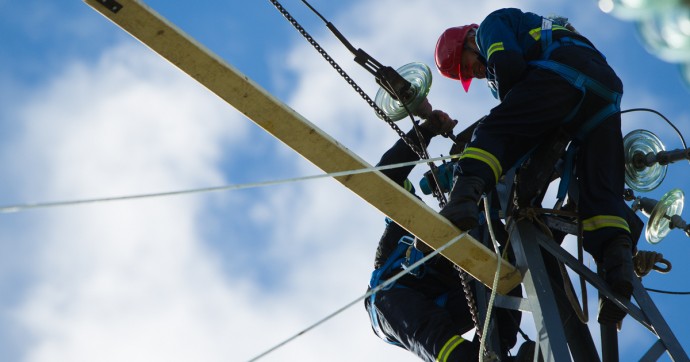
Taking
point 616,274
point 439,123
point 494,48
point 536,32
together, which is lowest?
point 616,274

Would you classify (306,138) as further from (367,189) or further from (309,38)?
(309,38)

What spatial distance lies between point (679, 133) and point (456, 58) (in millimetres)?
1480

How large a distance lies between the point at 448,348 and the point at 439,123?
6.22ft

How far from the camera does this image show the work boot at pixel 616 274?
498cm

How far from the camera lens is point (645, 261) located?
223 inches

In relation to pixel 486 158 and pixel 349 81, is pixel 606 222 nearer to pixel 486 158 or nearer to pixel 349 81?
pixel 486 158

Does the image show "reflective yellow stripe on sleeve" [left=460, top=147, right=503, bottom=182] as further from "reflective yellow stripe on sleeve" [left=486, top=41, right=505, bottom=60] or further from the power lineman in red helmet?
"reflective yellow stripe on sleeve" [left=486, top=41, right=505, bottom=60]

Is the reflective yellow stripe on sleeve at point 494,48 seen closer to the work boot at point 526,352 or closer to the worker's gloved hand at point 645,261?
the worker's gloved hand at point 645,261

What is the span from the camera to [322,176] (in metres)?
4.59

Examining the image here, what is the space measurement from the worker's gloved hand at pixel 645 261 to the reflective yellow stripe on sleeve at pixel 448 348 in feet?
3.53

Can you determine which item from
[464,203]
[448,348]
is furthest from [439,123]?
[464,203]

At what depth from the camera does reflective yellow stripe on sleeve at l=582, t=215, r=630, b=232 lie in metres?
5.17

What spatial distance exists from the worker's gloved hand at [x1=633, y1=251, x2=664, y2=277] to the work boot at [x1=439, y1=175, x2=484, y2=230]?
1.28 m

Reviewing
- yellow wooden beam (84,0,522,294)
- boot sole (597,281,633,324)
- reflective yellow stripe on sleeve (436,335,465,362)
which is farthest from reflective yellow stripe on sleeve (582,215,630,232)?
reflective yellow stripe on sleeve (436,335,465,362)
